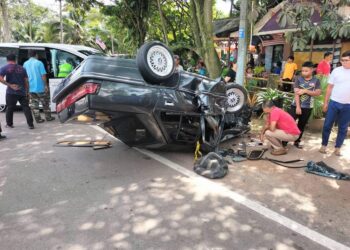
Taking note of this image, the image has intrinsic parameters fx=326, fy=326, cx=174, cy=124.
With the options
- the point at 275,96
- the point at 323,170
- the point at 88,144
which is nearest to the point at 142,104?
Answer: the point at 88,144

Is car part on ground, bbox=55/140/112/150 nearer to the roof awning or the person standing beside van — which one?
the person standing beside van

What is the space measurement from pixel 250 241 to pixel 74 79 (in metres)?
2.84

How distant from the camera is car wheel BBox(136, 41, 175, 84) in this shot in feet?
14.2

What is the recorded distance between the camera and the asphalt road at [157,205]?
9.82 feet

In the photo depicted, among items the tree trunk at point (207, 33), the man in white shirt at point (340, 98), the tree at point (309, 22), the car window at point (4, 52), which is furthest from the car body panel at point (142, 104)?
the car window at point (4, 52)

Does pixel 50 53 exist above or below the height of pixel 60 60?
above

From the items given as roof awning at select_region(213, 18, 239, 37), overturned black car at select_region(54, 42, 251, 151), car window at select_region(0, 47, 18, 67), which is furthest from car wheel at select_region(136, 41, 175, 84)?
roof awning at select_region(213, 18, 239, 37)

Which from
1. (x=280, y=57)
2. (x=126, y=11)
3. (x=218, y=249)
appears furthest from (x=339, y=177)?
(x=126, y=11)

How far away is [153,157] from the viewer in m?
5.32

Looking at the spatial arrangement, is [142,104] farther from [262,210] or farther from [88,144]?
[88,144]

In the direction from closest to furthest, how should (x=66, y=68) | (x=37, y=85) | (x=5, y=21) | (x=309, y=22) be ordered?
(x=309, y=22), (x=37, y=85), (x=66, y=68), (x=5, y=21)

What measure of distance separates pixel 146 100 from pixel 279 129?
2596mm

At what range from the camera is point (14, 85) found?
7.13 meters

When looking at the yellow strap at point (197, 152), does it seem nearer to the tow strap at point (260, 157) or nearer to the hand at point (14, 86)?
the tow strap at point (260, 157)
